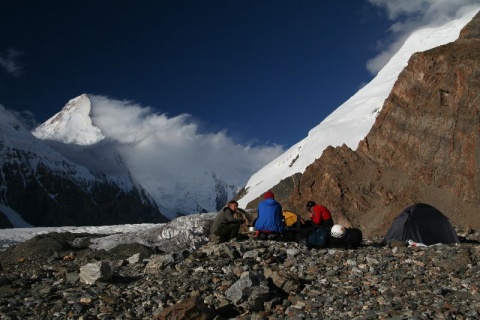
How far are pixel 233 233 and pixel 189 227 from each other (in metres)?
10.5

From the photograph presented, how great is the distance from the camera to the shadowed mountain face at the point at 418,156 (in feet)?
124

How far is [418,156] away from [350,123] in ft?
215

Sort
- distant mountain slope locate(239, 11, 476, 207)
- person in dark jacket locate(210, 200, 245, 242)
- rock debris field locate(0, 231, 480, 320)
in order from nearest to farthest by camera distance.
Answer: rock debris field locate(0, 231, 480, 320)
person in dark jacket locate(210, 200, 245, 242)
distant mountain slope locate(239, 11, 476, 207)

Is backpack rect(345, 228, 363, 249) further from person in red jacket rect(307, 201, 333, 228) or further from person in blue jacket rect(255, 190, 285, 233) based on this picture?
person in blue jacket rect(255, 190, 285, 233)

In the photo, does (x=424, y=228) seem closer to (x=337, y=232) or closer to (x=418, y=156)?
(x=337, y=232)

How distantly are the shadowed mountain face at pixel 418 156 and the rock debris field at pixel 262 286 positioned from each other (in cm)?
2623

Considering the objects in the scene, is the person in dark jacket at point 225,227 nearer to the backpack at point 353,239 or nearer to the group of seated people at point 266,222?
the group of seated people at point 266,222

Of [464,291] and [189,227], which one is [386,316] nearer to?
[464,291]

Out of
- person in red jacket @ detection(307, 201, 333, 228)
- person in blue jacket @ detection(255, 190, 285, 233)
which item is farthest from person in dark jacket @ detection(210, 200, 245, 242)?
Result: person in red jacket @ detection(307, 201, 333, 228)

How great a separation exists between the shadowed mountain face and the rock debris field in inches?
1033

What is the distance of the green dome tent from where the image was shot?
16172 millimetres

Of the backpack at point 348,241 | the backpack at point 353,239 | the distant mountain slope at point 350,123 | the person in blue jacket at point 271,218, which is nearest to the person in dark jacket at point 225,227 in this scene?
the person in blue jacket at point 271,218

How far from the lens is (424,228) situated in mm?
16562

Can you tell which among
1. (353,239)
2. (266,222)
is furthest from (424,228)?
(266,222)
